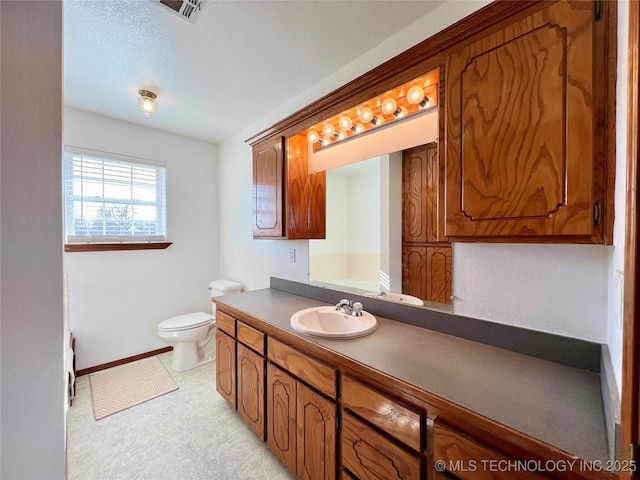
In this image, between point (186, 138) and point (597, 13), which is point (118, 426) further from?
point (597, 13)

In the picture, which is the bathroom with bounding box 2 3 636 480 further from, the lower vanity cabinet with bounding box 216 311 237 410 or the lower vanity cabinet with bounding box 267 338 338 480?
the lower vanity cabinet with bounding box 267 338 338 480

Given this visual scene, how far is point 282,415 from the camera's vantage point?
1.37 m

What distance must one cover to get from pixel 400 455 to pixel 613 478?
1.73ft

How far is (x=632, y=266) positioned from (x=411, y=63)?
1.13m

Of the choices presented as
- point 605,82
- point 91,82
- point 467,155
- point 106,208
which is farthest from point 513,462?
point 106,208

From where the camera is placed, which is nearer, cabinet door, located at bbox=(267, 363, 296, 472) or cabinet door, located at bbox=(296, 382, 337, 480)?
cabinet door, located at bbox=(296, 382, 337, 480)

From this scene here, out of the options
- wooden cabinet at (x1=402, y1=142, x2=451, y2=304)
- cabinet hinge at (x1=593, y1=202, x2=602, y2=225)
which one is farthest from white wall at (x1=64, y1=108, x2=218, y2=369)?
cabinet hinge at (x1=593, y1=202, x2=602, y2=225)

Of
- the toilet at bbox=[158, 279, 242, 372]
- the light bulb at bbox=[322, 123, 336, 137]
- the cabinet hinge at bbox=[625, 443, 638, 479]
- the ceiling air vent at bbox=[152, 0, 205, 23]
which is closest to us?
the cabinet hinge at bbox=[625, 443, 638, 479]

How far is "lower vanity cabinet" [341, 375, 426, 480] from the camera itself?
833mm

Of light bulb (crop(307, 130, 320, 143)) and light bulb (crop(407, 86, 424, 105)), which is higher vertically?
light bulb (crop(307, 130, 320, 143))

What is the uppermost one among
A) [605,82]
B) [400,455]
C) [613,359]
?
[605,82]

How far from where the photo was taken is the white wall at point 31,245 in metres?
0.57

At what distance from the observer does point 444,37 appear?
1.03 metres

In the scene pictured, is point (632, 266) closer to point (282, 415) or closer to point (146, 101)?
point (282, 415)
